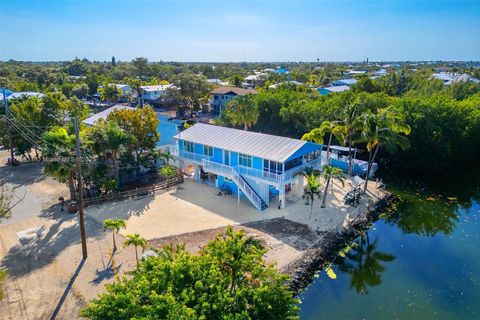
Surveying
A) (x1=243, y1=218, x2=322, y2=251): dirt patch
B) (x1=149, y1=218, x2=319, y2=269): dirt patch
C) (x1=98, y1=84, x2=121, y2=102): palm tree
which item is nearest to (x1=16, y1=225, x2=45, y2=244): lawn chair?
(x1=149, y1=218, x2=319, y2=269): dirt patch

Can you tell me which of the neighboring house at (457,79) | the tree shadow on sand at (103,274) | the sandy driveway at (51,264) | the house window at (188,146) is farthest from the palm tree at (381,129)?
the neighboring house at (457,79)

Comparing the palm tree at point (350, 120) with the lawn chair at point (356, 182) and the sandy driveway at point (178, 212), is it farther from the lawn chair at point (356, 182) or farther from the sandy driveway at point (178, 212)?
the sandy driveway at point (178, 212)

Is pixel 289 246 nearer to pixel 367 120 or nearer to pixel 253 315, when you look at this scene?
pixel 253 315

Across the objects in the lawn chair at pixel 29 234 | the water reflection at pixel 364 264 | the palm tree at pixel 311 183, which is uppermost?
the palm tree at pixel 311 183

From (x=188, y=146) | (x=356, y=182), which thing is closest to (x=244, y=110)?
(x=188, y=146)

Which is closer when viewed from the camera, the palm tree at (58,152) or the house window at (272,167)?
the palm tree at (58,152)

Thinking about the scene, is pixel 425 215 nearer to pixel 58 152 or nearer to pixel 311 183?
pixel 311 183
